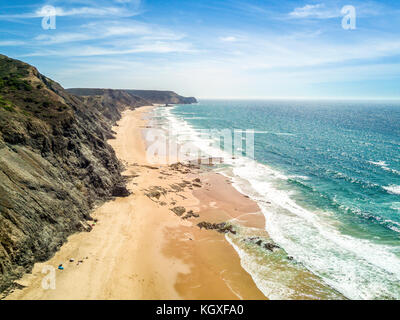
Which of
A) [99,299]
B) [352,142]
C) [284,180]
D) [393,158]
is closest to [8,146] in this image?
[99,299]

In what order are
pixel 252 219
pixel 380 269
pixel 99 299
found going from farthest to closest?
pixel 252 219 < pixel 380 269 < pixel 99 299

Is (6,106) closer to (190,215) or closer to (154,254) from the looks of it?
(154,254)

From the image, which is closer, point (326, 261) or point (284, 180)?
point (326, 261)

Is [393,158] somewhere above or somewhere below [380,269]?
above

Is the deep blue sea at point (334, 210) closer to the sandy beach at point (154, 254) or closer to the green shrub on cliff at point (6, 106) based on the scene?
the sandy beach at point (154, 254)

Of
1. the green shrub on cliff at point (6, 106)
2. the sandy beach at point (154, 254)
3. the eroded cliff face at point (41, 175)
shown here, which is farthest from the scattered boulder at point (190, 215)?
the green shrub on cliff at point (6, 106)

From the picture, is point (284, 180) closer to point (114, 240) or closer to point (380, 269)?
point (380, 269)
